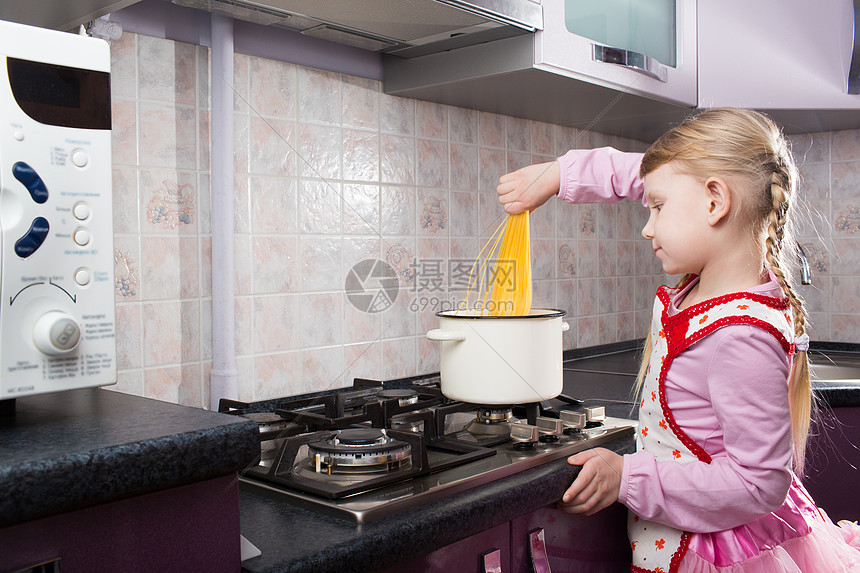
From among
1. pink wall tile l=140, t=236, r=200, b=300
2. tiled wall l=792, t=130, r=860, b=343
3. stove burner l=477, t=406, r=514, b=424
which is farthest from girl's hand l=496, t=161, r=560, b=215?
tiled wall l=792, t=130, r=860, b=343

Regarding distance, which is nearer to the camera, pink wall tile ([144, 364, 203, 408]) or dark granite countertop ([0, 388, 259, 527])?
dark granite countertop ([0, 388, 259, 527])

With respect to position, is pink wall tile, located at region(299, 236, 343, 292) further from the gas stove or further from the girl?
the girl

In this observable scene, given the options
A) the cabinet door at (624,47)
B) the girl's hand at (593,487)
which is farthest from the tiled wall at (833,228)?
the girl's hand at (593,487)

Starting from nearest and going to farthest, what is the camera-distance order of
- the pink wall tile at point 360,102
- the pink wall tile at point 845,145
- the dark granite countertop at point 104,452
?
the dark granite countertop at point 104,452
the pink wall tile at point 360,102
the pink wall tile at point 845,145

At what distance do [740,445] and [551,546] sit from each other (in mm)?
256

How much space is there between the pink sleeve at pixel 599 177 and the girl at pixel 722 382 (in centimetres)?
15

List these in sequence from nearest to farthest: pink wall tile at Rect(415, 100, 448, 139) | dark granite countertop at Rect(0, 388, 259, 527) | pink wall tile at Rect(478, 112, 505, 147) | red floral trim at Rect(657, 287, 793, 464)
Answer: dark granite countertop at Rect(0, 388, 259, 527) → red floral trim at Rect(657, 287, 793, 464) → pink wall tile at Rect(415, 100, 448, 139) → pink wall tile at Rect(478, 112, 505, 147)

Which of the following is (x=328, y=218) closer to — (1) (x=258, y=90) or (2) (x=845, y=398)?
(1) (x=258, y=90)

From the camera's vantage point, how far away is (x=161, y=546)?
20.1 inches

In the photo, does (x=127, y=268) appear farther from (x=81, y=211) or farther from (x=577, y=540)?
(x=577, y=540)

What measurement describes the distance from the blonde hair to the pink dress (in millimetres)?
59

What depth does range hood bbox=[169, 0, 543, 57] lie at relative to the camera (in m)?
1.06

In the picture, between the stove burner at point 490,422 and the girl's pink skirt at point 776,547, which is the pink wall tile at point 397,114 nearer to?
the stove burner at point 490,422

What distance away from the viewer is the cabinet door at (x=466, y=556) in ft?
2.33
